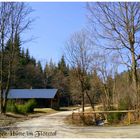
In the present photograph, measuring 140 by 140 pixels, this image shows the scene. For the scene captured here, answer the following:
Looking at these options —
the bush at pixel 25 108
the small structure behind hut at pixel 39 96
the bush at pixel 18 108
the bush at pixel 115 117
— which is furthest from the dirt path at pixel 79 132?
the small structure behind hut at pixel 39 96

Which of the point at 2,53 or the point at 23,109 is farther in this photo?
the point at 23,109

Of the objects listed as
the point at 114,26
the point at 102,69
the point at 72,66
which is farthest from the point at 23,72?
the point at 114,26

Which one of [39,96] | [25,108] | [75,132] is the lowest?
[75,132]

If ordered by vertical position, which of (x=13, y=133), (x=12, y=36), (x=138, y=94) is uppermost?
(x=12, y=36)

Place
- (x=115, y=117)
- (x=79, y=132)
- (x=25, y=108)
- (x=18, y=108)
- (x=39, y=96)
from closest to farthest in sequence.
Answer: (x=79, y=132), (x=115, y=117), (x=18, y=108), (x=25, y=108), (x=39, y=96)

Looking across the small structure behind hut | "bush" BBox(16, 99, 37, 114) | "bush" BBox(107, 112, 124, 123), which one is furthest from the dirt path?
the small structure behind hut

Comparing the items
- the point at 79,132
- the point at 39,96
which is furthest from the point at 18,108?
the point at 79,132

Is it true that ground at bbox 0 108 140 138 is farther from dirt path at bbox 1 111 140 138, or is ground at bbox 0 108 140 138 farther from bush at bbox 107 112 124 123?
bush at bbox 107 112 124 123

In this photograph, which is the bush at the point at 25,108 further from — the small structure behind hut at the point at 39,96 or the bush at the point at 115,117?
the bush at the point at 115,117

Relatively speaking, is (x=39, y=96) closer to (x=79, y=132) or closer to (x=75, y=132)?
(x=75, y=132)

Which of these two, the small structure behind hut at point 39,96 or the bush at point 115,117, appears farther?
the small structure behind hut at point 39,96

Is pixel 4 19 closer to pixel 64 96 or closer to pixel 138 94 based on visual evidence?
pixel 138 94

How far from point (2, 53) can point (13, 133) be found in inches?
809

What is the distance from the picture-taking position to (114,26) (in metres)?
28.8
